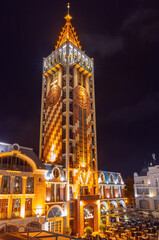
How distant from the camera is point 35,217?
1116 inches

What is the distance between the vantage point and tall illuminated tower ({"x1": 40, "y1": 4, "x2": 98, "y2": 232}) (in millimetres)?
40812

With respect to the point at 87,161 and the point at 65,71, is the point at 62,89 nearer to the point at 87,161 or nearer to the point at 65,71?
the point at 65,71

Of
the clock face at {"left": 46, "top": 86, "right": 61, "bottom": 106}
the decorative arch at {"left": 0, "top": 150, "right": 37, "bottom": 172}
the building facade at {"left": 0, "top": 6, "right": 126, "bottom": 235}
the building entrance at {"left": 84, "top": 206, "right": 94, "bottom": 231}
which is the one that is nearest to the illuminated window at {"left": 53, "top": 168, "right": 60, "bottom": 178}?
the building facade at {"left": 0, "top": 6, "right": 126, "bottom": 235}

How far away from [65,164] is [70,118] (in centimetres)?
1065

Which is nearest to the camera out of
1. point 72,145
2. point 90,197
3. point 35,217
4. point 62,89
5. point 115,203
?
point 35,217

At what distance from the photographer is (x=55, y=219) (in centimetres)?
3353

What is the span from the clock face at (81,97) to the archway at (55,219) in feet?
76.2

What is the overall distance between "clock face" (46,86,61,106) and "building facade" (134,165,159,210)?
36068 millimetres

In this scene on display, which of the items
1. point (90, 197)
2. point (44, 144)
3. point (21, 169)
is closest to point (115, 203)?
point (90, 197)

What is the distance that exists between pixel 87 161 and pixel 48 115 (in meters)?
14.8

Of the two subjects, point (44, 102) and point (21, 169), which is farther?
point (44, 102)

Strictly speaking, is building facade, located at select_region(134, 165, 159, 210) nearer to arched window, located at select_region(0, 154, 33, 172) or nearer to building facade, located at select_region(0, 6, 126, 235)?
building facade, located at select_region(0, 6, 126, 235)

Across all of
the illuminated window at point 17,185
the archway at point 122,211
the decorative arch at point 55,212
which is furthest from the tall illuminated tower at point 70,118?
the illuminated window at point 17,185

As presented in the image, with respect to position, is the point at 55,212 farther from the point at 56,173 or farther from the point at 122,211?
the point at 122,211
